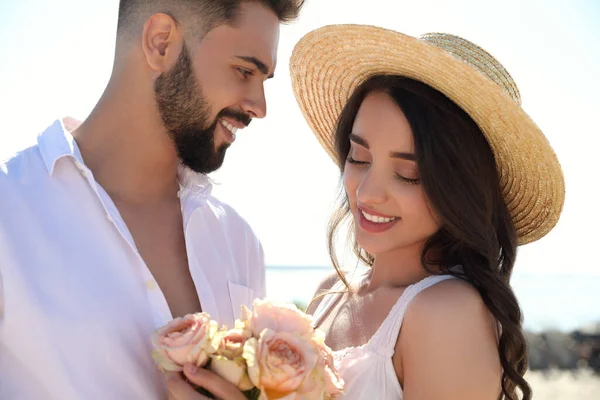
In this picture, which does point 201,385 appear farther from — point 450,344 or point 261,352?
point 450,344

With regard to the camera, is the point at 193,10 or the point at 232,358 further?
the point at 193,10

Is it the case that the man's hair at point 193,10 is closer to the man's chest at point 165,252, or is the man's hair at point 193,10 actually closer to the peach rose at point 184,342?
the man's chest at point 165,252

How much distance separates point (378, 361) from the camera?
3.00m

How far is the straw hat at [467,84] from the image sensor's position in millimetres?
3141

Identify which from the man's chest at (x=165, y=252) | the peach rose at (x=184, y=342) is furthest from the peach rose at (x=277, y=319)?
the man's chest at (x=165, y=252)

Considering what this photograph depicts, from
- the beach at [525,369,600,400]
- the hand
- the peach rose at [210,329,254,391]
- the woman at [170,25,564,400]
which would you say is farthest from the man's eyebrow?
the beach at [525,369,600,400]

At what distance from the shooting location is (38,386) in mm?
2787

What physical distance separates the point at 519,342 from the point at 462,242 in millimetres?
469

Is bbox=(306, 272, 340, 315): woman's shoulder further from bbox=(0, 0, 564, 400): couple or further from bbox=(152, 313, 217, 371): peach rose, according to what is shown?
bbox=(152, 313, 217, 371): peach rose

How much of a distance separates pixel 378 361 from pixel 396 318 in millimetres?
184

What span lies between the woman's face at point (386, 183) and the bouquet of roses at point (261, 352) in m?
0.73

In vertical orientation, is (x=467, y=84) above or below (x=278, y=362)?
above

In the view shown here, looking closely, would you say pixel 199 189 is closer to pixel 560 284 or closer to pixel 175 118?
pixel 175 118

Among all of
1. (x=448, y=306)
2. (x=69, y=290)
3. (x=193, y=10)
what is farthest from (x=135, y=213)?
(x=448, y=306)
